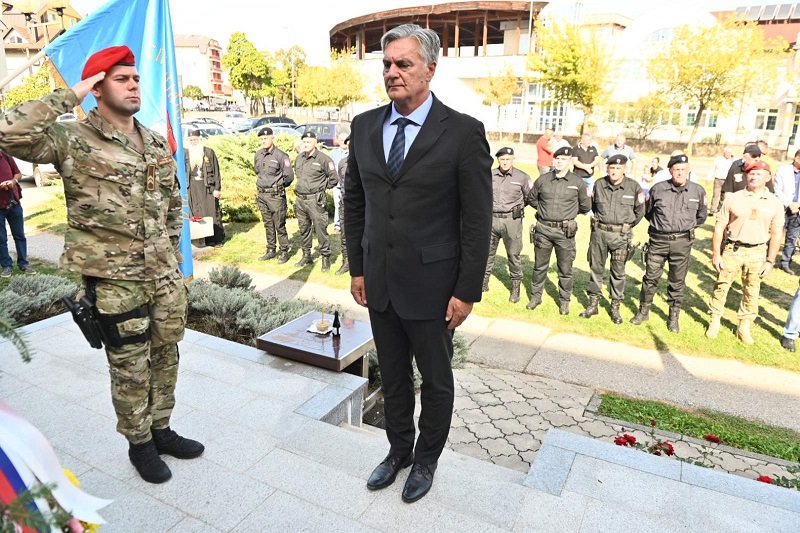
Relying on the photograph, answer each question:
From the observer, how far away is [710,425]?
179 inches

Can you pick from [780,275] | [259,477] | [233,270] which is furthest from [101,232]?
[780,275]

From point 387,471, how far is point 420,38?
2149mm

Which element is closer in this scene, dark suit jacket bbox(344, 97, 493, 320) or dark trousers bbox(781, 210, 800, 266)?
dark suit jacket bbox(344, 97, 493, 320)

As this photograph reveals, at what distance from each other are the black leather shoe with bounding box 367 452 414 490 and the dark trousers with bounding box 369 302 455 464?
0.12 ft

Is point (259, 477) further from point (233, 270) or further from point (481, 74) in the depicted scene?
point (481, 74)

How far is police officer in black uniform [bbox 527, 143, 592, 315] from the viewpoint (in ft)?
23.6

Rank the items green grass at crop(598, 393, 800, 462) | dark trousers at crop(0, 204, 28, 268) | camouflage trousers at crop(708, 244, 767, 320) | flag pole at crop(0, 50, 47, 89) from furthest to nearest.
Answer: dark trousers at crop(0, 204, 28, 268) → camouflage trousers at crop(708, 244, 767, 320) → green grass at crop(598, 393, 800, 462) → flag pole at crop(0, 50, 47, 89)

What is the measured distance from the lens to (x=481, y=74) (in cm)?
3872

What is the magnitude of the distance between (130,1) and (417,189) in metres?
3.88

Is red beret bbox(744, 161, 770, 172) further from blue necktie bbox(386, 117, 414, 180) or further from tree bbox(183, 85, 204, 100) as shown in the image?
tree bbox(183, 85, 204, 100)

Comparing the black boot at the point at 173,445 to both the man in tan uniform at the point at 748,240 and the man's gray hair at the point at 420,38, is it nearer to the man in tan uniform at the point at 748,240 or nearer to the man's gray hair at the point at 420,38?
the man's gray hair at the point at 420,38

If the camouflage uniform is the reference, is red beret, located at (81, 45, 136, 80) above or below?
above

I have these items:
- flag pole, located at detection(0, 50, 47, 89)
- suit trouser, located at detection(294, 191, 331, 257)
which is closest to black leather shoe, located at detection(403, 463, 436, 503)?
flag pole, located at detection(0, 50, 47, 89)

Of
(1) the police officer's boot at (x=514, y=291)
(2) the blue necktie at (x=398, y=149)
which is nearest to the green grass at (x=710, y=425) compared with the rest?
(1) the police officer's boot at (x=514, y=291)
